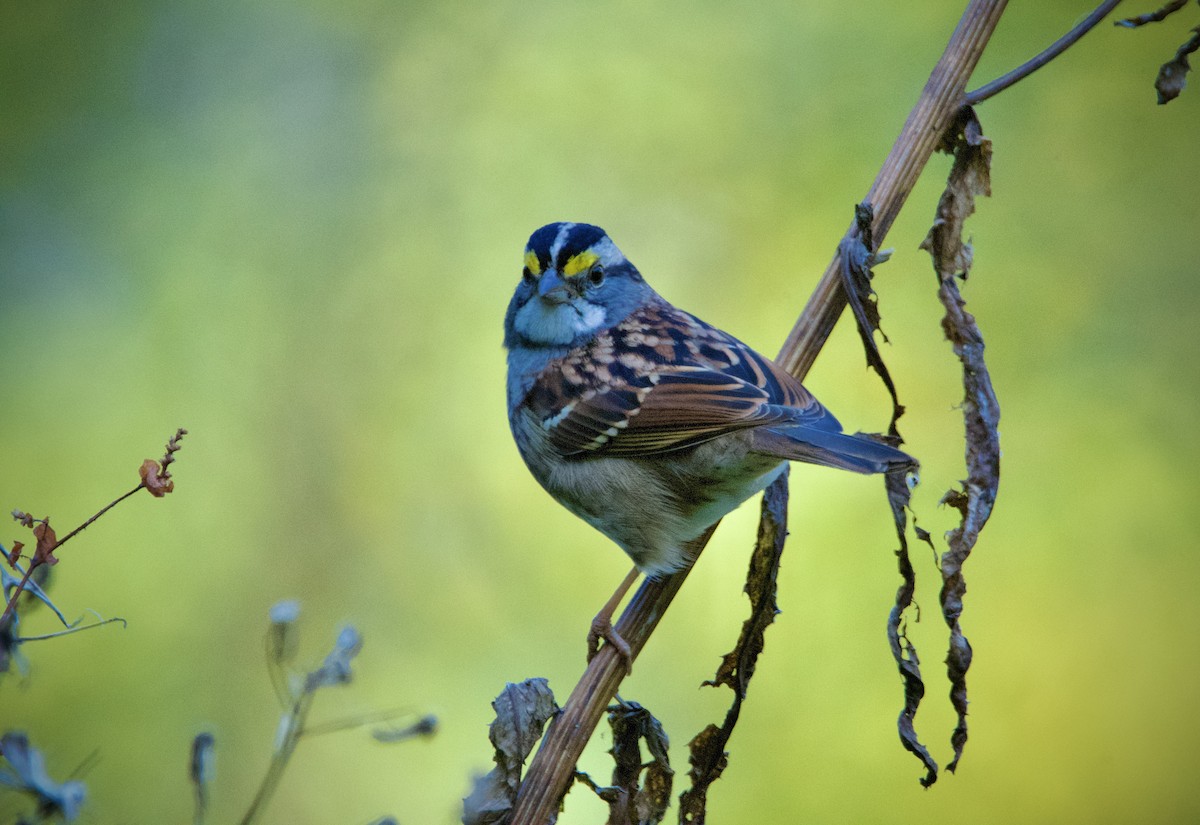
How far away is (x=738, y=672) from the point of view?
1.84 metres

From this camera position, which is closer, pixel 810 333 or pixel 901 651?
pixel 901 651

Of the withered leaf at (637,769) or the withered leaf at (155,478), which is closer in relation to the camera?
the withered leaf at (155,478)

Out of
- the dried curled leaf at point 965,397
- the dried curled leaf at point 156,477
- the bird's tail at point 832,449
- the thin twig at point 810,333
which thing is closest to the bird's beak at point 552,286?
the bird's tail at point 832,449

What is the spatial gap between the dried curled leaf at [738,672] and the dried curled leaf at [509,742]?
1.15 ft

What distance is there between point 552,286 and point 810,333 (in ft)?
3.22

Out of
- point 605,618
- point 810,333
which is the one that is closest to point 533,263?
point 605,618

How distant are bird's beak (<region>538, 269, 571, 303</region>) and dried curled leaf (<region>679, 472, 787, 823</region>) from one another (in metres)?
1.03

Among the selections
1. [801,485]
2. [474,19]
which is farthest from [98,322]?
[801,485]

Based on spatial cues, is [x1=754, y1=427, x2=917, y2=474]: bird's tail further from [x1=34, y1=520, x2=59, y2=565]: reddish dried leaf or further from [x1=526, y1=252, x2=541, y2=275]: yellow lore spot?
[x1=34, y1=520, x2=59, y2=565]: reddish dried leaf

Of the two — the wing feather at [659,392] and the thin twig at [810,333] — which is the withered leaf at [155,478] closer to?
the thin twig at [810,333]

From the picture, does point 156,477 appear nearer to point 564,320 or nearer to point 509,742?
point 509,742

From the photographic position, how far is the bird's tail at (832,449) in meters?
1.91

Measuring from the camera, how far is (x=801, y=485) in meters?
3.61

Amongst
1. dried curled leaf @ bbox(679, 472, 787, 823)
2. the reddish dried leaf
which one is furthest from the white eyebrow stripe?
the reddish dried leaf
